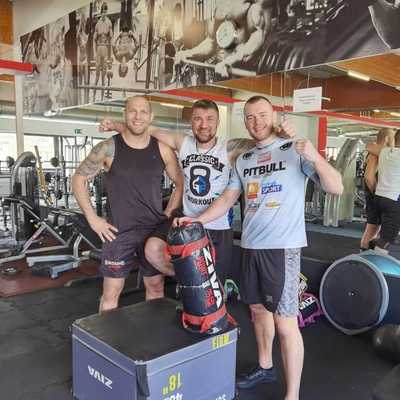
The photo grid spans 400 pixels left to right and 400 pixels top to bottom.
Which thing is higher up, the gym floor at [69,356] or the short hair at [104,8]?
the short hair at [104,8]

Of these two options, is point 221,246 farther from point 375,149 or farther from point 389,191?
point 375,149

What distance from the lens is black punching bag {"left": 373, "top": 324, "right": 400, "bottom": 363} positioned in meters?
2.36

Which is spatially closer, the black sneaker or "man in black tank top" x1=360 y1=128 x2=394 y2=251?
the black sneaker

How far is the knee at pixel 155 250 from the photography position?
215 cm

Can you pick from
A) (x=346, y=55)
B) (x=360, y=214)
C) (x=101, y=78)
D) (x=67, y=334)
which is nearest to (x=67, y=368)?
(x=67, y=334)

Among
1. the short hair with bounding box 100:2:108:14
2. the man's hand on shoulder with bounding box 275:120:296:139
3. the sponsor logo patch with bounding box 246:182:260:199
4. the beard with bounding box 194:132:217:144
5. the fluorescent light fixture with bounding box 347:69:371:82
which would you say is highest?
the short hair with bounding box 100:2:108:14

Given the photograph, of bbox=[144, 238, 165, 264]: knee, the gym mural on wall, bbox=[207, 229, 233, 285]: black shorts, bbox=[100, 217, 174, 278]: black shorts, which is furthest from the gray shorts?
the gym mural on wall

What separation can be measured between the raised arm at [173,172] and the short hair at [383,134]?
2.45 meters

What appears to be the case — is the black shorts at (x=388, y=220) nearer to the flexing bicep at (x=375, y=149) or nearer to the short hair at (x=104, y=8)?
the flexing bicep at (x=375, y=149)

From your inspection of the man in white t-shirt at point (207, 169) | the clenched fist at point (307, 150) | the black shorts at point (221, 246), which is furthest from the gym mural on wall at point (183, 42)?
the black shorts at point (221, 246)

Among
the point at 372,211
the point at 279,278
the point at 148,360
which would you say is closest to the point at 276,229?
the point at 279,278

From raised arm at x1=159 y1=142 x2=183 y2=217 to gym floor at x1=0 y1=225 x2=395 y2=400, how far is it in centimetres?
104

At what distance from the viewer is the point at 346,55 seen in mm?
3070

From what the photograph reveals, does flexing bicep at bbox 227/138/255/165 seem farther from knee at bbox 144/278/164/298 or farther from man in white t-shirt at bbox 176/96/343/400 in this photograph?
knee at bbox 144/278/164/298
